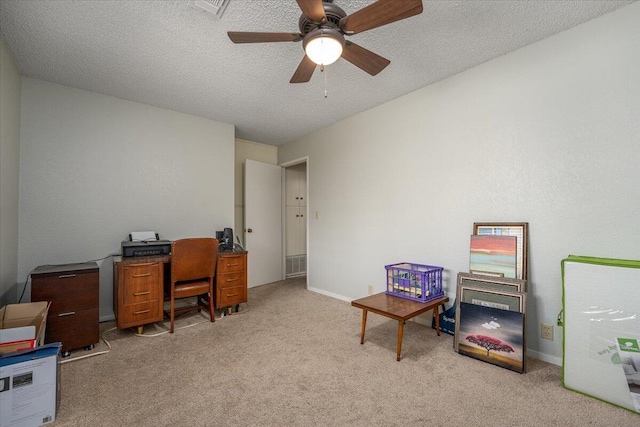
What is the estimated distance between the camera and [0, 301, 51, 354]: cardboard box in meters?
1.71

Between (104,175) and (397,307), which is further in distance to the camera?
(104,175)

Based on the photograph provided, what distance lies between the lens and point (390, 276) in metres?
2.82

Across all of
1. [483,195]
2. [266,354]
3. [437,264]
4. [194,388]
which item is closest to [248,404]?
[194,388]

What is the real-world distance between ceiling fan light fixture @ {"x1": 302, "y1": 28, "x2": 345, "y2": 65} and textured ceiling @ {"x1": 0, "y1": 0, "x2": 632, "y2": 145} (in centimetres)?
44

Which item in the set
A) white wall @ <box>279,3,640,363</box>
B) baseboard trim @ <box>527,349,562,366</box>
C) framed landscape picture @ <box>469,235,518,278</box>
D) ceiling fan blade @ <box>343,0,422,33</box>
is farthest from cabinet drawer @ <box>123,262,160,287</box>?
baseboard trim @ <box>527,349,562,366</box>

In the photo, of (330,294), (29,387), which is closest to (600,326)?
(330,294)

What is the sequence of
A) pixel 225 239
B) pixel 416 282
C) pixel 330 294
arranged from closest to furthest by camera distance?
1. pixel 416 282
2. pixel 225 239
3. pixel 330 294

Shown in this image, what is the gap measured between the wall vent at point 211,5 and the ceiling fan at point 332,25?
39 cm

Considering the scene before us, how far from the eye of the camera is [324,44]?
154 centimetres

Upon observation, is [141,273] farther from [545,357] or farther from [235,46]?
[545,357]

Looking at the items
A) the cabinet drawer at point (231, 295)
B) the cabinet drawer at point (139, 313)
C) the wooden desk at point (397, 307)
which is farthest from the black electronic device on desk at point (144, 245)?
the wooden desk at point (397, 307)

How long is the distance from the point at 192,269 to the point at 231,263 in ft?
1.63

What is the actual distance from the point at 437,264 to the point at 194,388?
2370mm

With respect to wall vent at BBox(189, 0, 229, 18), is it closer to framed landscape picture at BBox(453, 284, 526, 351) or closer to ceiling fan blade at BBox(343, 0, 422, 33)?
ceiling fan blade at BBox(343, 0, 422, 33)
